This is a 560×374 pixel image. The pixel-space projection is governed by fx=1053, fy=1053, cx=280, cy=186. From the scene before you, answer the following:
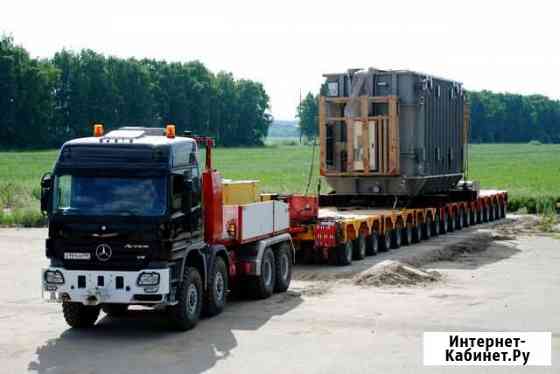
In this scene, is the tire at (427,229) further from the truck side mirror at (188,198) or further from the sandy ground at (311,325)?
the truck side mirror at (188,198)

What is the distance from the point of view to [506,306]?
1725cm

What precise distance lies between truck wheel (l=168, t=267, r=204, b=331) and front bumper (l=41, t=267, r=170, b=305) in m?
0.41

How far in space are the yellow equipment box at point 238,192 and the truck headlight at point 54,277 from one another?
13.0ft

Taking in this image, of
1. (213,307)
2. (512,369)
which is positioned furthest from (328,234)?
(512,369)

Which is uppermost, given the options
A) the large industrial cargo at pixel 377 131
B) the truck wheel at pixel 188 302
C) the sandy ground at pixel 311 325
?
the large industrial cargo at pixel 377 131

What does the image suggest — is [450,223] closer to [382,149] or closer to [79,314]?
[382,149]

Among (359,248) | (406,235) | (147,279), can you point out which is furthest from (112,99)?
(147,279)

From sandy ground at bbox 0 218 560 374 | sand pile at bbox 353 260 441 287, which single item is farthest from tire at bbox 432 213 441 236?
sand pile at bbox 353 260 441 287

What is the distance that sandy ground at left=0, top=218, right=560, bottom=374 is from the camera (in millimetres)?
13172

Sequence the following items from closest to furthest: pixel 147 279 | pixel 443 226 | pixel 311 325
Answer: pixel 147 279 → pixel 311 325 → pixel 443 226

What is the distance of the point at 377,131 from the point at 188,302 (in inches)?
520

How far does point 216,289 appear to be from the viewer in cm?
1659

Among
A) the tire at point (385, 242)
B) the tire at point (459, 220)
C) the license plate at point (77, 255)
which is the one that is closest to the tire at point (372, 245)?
the tire at point (385, 242)

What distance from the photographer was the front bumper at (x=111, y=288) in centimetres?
1450
